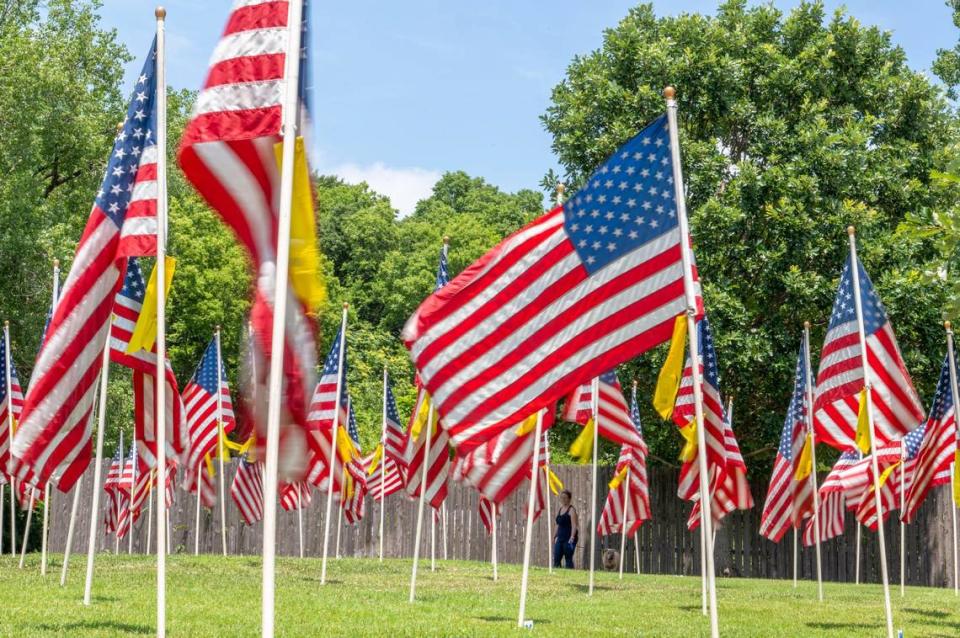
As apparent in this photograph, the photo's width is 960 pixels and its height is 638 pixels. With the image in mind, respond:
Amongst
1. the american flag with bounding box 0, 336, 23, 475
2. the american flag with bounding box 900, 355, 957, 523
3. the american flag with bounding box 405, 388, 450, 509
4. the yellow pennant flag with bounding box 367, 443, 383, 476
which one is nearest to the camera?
the american flag with bounding box 405, 388, 450, 509

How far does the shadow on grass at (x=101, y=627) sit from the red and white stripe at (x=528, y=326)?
407 centimetres

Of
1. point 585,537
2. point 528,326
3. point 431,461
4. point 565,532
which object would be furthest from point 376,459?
point 528,326

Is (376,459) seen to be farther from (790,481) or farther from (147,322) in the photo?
(147,322)

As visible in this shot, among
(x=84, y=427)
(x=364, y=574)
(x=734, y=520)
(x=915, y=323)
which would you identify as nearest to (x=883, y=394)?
(x=84, y=427)

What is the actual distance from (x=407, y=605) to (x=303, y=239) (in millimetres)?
8945

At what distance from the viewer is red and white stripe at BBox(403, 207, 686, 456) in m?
8.87

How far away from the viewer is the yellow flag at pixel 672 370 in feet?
30.4

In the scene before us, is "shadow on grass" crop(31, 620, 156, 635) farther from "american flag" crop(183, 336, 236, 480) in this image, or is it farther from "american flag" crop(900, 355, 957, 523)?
"american flag" crop(183, 336, 236, 480)

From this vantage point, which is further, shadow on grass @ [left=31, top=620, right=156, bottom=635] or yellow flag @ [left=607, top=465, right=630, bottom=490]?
→ yellow flag @ [left=607, top=465, right=630, bottom=490]

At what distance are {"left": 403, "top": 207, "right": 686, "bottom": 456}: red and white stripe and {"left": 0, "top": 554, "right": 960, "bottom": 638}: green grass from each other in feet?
12.1

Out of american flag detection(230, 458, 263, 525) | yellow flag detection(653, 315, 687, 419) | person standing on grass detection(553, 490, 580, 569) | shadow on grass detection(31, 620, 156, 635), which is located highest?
yellow flag detection(653, 315, 687, 419)

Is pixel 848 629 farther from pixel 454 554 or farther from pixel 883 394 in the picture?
pixel 454 554

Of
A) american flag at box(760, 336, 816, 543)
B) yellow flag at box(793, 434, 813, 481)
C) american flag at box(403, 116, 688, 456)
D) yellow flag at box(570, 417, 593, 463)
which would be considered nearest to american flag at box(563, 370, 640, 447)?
yellow flag at box(570, 417, 593, 463)

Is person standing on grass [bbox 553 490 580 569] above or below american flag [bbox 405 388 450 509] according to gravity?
below
